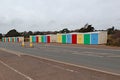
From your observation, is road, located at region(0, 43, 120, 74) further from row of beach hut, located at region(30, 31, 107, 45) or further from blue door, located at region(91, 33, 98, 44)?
blue door, located at region(91, 33, 98, 44)

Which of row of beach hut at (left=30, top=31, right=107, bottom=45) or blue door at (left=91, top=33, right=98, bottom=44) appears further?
blue door at (left=91, top=33, right=98, bottom=44)

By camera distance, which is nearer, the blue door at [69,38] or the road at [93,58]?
the road at [93,58]

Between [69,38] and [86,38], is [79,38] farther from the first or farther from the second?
[69,38]

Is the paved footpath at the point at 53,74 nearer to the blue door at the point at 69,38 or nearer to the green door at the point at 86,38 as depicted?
the green door at the point at 86,38

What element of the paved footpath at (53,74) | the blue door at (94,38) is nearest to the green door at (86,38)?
the blue door at (94,38)

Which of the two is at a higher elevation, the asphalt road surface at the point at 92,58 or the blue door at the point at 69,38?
the blue door at the point at 69,38

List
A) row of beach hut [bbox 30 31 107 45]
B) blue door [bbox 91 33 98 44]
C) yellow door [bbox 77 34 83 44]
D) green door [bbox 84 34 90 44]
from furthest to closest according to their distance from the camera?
1. yellow door [bbox 77 34 83 44]
2. green door [bbox 84 34 90 44]
3. blue door [bbox 91 33 98 44]
4. row of beach hut [bbox 30 31 107 45]

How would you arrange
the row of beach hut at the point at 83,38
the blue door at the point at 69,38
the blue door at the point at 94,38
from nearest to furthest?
the row of beach hut at the point at 83,38 < the blue door at the point at 94,38 < the blue door at the point at 69,38

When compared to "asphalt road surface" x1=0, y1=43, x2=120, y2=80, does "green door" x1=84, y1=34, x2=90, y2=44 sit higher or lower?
higher

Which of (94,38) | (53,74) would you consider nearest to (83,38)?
(94,38)

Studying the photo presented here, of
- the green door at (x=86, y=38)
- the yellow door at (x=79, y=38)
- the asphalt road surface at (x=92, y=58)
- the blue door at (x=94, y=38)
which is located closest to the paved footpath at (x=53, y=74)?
the asphalt road surface at (x=92, y=58)

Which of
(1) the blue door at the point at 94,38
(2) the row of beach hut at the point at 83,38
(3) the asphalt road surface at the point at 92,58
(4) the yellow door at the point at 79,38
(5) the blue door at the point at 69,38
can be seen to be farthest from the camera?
(5) the blue door at the point at 69,38

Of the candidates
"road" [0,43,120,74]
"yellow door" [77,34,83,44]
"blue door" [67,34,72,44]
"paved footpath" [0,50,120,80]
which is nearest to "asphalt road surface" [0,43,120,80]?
"road" [0,43,120,74]

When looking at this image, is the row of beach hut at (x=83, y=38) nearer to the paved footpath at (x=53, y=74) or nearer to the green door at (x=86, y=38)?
the green door at (x=86, y=38)
